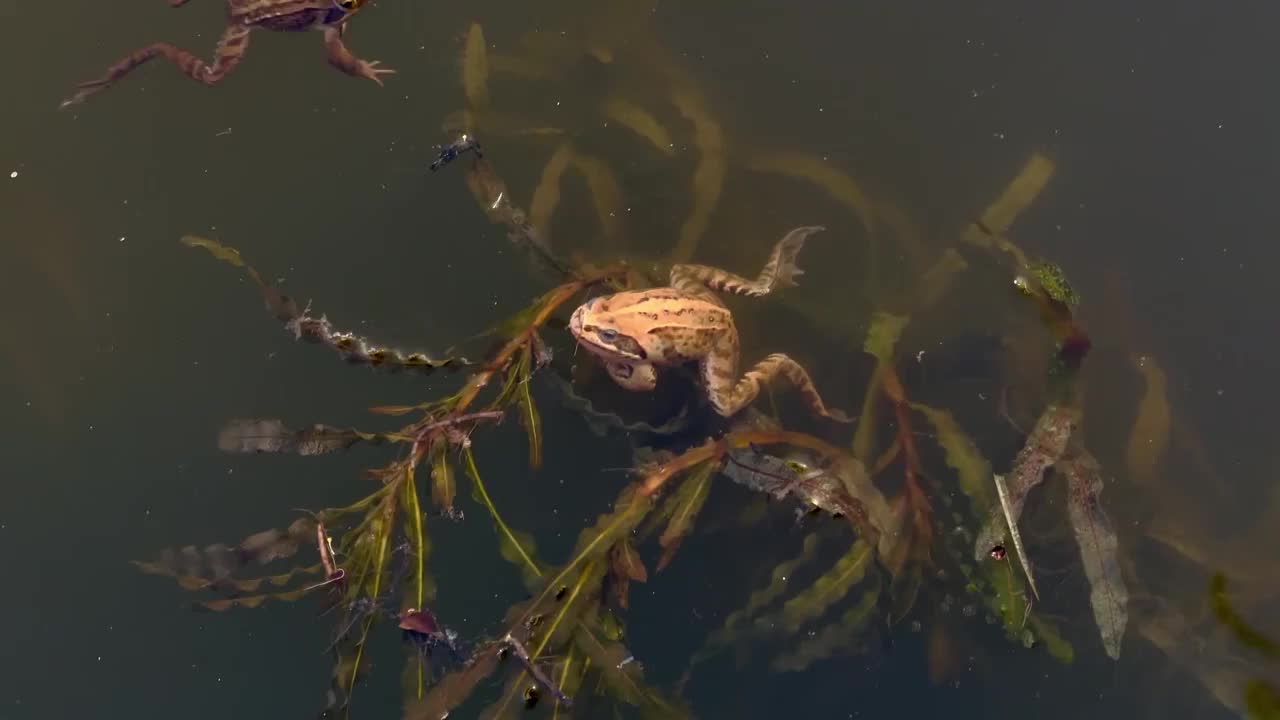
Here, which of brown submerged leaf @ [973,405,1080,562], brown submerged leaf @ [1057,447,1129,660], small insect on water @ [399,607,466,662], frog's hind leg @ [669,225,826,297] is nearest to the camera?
small insect on water @ [399,607,466,662]

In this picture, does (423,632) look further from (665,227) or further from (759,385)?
(665,227)

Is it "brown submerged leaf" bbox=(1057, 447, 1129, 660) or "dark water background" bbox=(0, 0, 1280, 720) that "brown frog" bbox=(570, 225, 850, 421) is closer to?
"dark water background" bbox=(0, 0, 1280, 720)

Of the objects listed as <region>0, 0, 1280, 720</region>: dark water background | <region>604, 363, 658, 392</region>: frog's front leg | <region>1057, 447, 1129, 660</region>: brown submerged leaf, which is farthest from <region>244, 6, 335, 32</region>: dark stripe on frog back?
<region>1057, 447, 1129, 660</region>: brown submerged leaf

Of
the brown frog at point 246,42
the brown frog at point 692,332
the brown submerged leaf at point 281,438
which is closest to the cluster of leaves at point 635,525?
the brown submerged leaf at point 281,438

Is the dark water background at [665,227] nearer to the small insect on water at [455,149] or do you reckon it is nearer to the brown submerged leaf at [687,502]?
the small insect on water at [455,149]

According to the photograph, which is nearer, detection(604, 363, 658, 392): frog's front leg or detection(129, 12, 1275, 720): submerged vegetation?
detection(129, 12, 1275, 720): submerged vegetation

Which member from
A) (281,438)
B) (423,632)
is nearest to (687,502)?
(423,632)

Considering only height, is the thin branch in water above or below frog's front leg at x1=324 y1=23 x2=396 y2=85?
below
